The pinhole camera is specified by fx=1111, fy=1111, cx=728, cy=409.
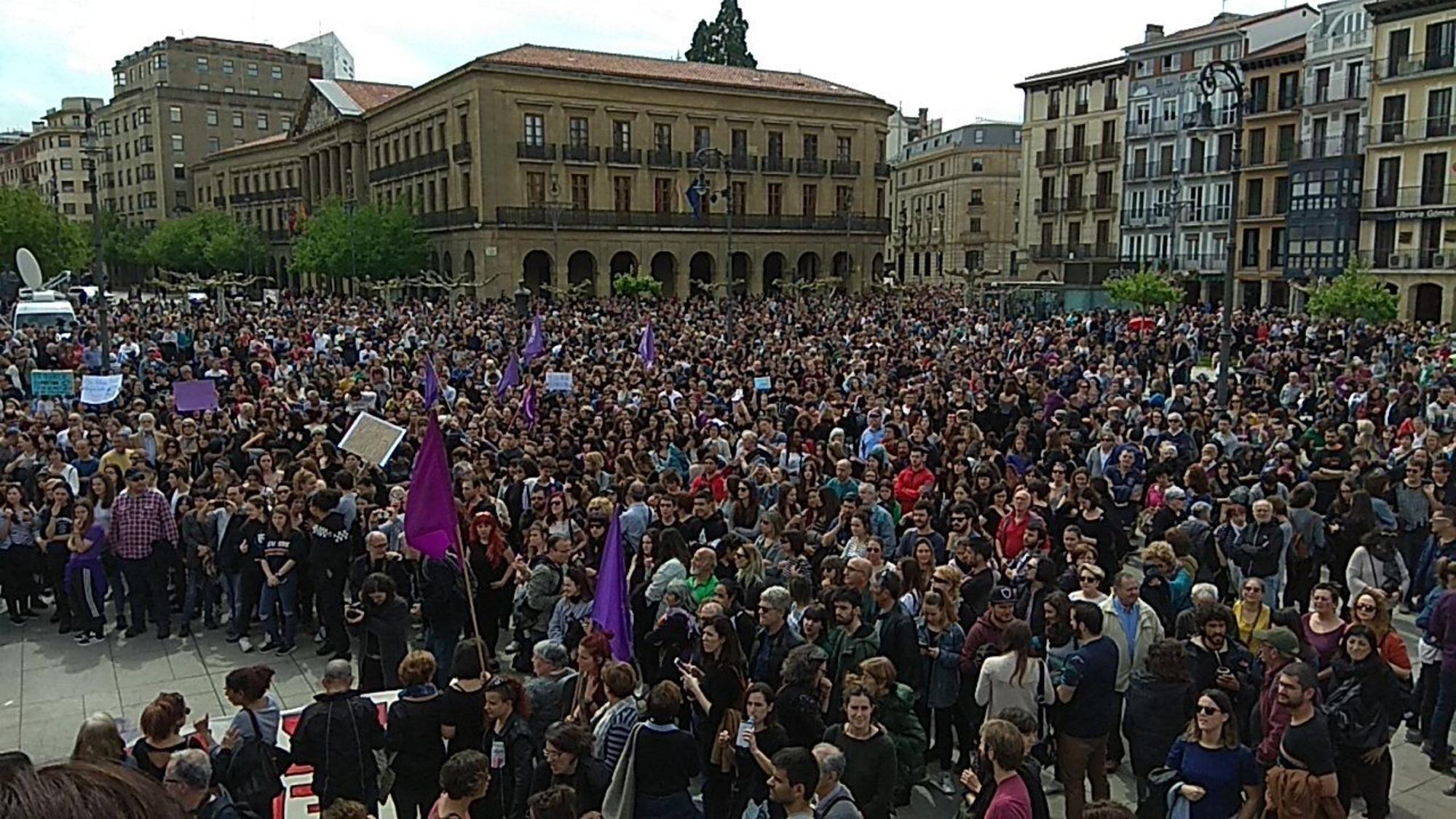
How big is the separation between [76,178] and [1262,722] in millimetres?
127094

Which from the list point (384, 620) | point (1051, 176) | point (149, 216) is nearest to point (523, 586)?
point (384, 620)

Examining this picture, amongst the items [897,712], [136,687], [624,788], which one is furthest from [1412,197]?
[624,788]

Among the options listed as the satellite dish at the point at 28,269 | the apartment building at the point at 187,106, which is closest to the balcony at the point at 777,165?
the satellite dish at the point at 28,269

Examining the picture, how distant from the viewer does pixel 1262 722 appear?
5793 millimetres

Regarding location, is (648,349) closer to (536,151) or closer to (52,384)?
(52,384)

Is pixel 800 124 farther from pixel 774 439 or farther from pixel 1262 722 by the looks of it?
pixel 1262 722

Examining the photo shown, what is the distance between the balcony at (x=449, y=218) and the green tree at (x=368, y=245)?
3.62ft

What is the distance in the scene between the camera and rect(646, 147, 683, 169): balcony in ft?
194

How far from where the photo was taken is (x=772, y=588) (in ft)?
22.1

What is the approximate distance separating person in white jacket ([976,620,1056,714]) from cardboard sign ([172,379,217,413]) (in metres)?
12.6

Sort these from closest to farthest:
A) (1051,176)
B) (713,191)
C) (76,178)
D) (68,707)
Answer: (68,707) < (713,191) < (1051,176) < (76,178)

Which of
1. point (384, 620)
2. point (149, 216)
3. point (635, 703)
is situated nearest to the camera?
point (635, 703)

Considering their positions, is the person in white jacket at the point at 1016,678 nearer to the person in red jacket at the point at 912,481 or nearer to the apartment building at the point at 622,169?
the person in red jacket at the point at 912,481

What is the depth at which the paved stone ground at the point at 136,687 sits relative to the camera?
7.09 meters
